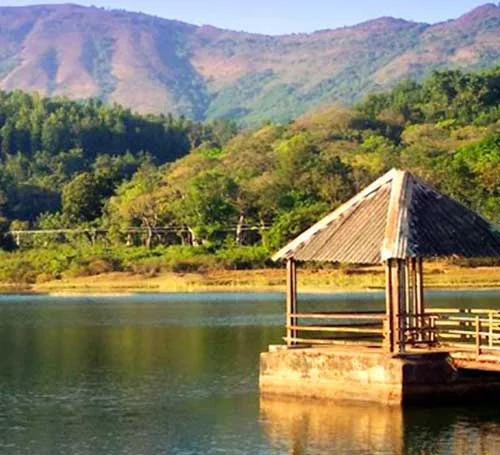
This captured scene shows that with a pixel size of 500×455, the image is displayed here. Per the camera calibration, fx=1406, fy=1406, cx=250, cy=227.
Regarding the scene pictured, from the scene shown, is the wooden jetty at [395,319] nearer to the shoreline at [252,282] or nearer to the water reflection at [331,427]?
the water reflection at [331,427]

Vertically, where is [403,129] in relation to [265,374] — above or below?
above

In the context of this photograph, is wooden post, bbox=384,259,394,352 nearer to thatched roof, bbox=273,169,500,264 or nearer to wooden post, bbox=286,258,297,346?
thatched roof, bbox=273,169,500,264

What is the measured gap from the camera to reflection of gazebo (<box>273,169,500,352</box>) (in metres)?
27.4

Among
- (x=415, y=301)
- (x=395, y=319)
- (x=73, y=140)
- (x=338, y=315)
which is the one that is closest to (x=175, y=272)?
(x=415, y=301)

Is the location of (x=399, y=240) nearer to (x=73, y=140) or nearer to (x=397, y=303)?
(x=397, y=303)

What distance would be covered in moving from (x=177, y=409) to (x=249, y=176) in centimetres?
8597

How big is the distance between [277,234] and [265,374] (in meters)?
61.4

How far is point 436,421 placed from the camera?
25.2 m

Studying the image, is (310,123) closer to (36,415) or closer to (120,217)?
(120,217)

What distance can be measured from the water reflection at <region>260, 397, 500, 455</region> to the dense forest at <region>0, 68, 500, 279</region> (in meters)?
58.3

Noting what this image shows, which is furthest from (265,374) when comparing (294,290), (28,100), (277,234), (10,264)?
(28,100)

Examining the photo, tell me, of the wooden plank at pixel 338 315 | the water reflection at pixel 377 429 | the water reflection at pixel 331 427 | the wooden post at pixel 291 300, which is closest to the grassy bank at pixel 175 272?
the wooden plank at pixel 338 315

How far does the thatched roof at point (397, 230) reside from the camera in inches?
1084

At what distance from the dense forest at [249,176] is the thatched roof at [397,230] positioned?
55.4 metres
